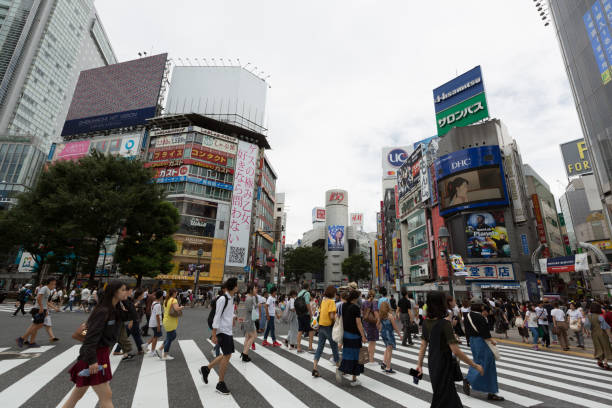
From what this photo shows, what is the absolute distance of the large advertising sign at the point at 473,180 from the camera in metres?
31.9

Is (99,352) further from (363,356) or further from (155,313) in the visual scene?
(155,313)

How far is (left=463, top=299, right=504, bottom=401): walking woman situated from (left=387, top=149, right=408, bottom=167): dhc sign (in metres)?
71.7

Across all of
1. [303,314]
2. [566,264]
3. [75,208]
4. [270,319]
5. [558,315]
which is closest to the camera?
[303,314]

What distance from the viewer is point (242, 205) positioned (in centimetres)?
4144

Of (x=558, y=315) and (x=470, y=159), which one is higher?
(x=470, y=159)

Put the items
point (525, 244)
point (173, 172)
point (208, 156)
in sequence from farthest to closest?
point (208, 156)
point (173, 172)
point (525, 244)

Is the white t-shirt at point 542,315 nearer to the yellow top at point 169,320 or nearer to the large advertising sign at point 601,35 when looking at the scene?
the yellow top at point 169,320

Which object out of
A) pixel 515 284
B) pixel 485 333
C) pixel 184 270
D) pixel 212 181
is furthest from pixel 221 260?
pixel 485 333

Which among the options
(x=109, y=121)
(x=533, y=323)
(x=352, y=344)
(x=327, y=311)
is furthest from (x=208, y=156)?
(x=352, y=344)

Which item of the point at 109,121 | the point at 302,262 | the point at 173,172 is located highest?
the point at 109,121

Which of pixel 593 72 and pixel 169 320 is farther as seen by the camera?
pixel 593 72

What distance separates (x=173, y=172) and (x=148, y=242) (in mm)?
16306

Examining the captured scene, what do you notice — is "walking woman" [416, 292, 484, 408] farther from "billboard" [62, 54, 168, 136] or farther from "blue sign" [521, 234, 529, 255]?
"billboard" [62, 54, 168, 136]

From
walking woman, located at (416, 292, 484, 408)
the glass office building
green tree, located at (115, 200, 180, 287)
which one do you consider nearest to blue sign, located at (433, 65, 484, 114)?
the glass office building
